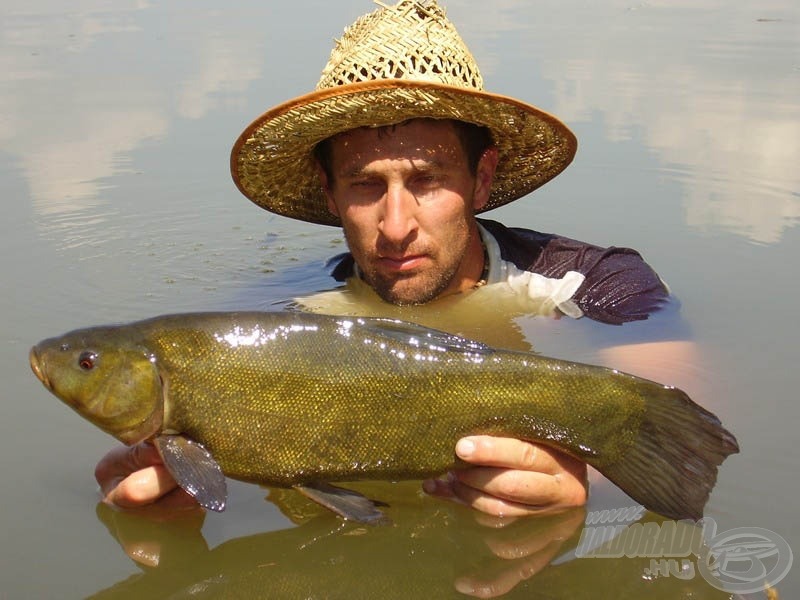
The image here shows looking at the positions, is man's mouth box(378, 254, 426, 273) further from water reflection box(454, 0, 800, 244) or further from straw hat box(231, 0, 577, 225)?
water reflection box(454, 0, 800, 244)

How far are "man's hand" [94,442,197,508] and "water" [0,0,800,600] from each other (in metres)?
0.09

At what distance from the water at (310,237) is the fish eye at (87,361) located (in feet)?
2.12

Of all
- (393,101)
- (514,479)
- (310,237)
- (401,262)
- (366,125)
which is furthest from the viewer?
(310,237)

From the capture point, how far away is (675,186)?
7.70 meters

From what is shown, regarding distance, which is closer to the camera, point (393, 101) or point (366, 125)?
point (393, 101)

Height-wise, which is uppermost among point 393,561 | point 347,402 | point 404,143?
point 404,143

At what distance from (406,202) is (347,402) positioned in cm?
179

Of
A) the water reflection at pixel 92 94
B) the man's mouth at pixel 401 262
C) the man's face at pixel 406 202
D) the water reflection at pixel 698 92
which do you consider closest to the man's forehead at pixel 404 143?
the man's face at pixel 406 202

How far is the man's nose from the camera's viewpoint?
452 centimetres

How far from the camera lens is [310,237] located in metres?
7.14

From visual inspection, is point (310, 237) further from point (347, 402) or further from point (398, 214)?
point (347, 402)

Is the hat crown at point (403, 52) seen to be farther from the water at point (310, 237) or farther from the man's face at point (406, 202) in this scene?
the water at point (310, 237)

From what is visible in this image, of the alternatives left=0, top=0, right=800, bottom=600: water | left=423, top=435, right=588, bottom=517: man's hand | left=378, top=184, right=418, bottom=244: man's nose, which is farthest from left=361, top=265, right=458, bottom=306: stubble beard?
left=423, top=435, right=588, bottom=517: man's hand

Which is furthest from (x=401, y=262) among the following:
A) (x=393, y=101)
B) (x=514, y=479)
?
(x=514, y=479)
